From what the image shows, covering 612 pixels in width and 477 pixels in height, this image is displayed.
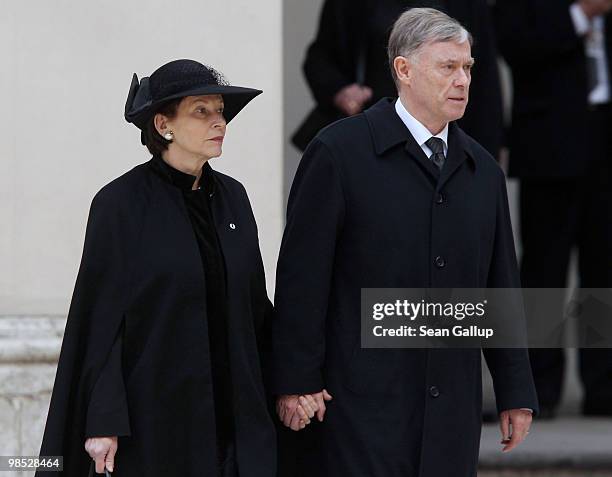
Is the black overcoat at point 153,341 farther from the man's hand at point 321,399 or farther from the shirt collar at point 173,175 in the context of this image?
the man's hand at point 321,399

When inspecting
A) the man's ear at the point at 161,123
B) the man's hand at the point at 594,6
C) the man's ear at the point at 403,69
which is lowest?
the man's ear at the point at 161,123

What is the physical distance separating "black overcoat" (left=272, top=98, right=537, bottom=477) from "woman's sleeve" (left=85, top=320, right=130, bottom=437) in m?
0.49

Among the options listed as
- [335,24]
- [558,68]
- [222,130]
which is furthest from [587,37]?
[222,130]

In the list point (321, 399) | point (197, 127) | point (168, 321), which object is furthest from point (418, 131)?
point (168, 321)

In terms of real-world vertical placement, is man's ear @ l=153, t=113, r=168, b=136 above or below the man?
above

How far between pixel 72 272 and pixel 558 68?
215cm

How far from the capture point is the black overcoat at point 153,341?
4.45 meters

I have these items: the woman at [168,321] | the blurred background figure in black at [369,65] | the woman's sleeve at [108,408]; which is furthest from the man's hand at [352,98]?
the woman's sleeve at [108,408]

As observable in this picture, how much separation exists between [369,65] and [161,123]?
199 centimetres

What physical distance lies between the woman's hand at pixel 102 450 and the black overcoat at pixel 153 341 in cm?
6

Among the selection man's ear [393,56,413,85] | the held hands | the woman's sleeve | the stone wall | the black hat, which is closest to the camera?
the woman's sleeve

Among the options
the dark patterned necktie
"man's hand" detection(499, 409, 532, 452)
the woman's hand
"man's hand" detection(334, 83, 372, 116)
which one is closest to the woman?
the woman's hand

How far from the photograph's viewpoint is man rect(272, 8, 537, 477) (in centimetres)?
470

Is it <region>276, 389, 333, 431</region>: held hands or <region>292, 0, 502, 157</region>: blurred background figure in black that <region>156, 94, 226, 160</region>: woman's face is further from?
<region>292, 0, 502, 157</region>: blurred background figure in black
